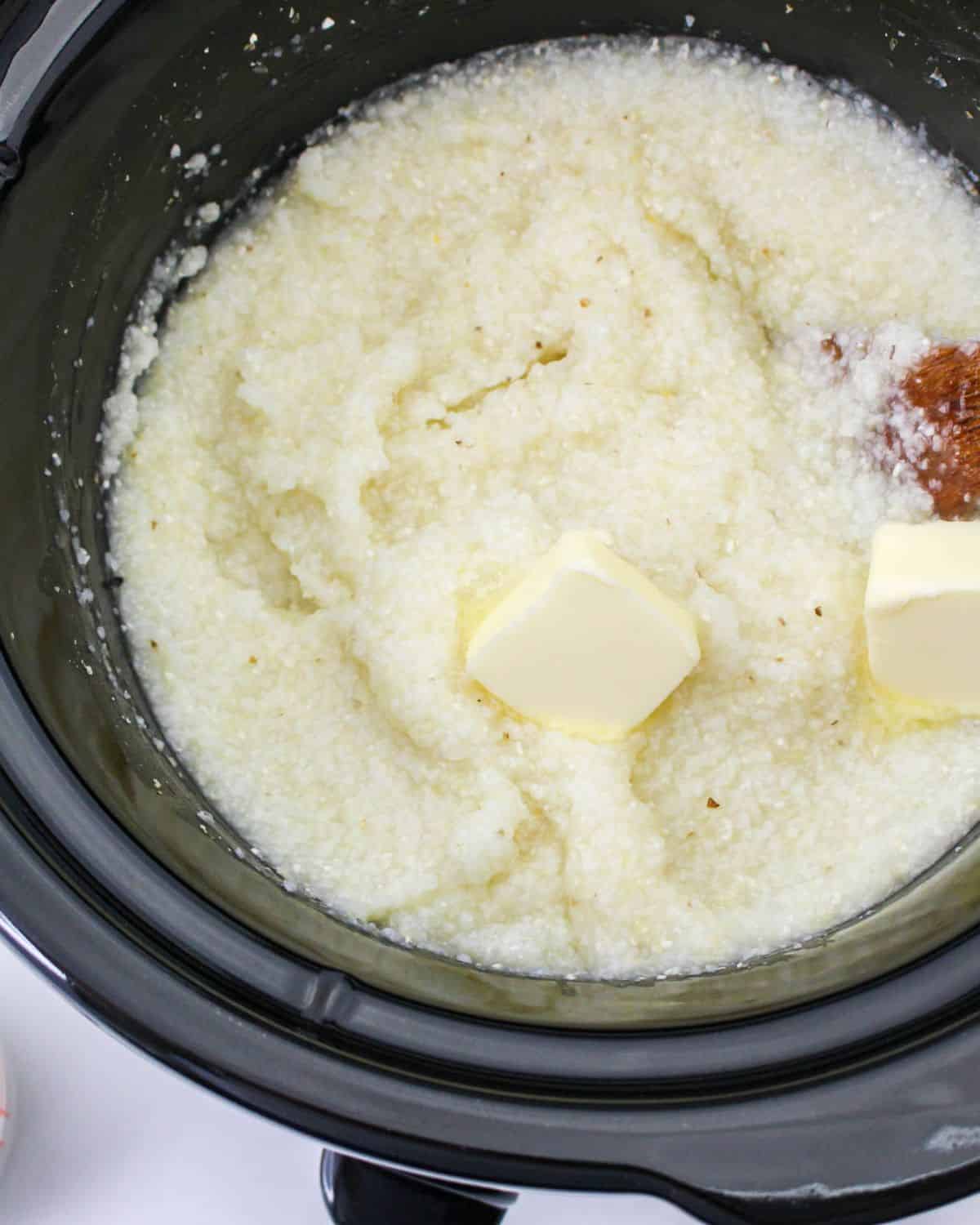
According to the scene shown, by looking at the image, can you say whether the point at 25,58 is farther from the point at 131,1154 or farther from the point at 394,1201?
the point at 131,1154

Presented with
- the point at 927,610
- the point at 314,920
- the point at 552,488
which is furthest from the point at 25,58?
the point at 927,610

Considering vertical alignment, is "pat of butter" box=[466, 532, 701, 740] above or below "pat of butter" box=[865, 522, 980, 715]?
below

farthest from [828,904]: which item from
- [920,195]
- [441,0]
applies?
[441,0]

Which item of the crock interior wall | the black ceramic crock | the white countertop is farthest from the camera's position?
the white countertop

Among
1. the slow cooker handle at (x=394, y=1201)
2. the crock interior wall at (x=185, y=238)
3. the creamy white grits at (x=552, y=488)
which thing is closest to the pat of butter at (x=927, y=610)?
the creamy white grits at (x=552, y=488)

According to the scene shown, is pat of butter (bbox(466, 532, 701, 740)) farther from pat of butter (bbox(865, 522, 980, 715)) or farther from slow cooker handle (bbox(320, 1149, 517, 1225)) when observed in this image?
slow cooker handle (bbox(320, 1149, 517, 1225))

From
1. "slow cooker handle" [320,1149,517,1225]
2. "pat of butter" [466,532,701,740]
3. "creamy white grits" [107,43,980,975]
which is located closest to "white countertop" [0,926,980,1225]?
"slow cooker handle" [320,1149,517,1225]

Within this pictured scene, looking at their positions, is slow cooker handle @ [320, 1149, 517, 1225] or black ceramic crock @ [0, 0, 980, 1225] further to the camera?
slow cooker handle @ [320, 1149, 517, 1225]
